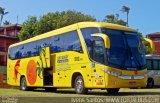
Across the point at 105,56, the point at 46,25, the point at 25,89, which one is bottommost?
the point at 25,89

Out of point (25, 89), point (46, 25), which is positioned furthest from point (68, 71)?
point (46, 25)

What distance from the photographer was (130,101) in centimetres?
1513

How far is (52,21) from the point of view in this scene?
197 feet

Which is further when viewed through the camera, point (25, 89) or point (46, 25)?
point (46, 25)

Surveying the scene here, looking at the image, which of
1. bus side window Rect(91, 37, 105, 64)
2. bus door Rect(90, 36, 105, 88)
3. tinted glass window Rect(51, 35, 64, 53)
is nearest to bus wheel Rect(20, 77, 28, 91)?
tinted glass window Rect(51, 35, 64, 53)

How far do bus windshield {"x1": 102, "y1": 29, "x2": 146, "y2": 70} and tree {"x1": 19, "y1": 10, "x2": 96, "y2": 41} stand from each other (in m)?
37.3

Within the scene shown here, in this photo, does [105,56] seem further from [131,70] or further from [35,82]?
[35,82]

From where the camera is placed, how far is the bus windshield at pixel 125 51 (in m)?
19.6

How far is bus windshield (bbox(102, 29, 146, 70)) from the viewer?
64.4ft

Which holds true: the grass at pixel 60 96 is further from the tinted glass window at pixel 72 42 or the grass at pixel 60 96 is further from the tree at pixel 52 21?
the tree at pixel 52 21

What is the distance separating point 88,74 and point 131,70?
2.03m

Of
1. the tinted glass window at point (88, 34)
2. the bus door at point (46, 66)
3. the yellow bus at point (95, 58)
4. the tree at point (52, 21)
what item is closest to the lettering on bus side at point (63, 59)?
the yellow bus at point (95, 58)

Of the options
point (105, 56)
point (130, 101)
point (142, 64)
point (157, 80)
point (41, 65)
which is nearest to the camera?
point (130, 101)

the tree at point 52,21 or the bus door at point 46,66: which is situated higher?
the tree at point 52,21
